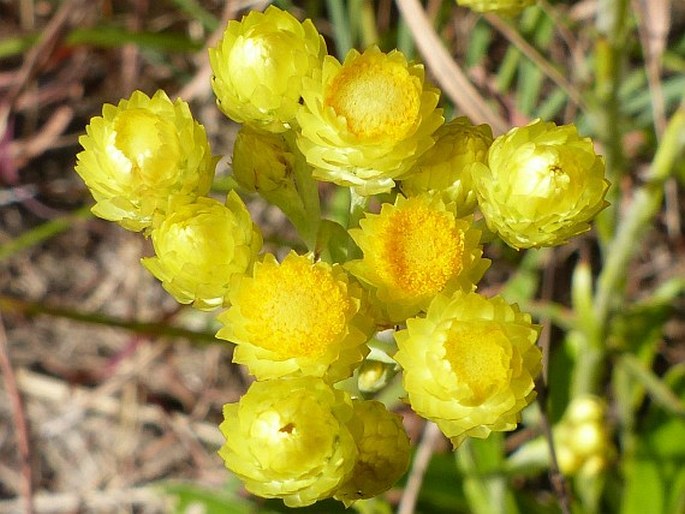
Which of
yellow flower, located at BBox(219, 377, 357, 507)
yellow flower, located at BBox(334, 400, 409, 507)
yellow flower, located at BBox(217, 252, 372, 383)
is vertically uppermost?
yellow flower, located at BBox(217, 252, 372, 383)

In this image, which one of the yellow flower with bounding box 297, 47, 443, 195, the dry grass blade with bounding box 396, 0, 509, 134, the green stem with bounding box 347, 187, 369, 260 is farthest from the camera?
the dry grass blade with bounding box 396, 0, 509, 134

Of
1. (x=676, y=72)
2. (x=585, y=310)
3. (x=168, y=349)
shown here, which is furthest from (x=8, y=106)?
(x=676, y=72)

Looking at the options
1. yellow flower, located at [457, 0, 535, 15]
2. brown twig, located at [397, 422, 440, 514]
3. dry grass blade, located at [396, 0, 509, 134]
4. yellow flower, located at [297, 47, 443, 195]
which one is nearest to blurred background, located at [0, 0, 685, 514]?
dry grass blade, located at [396, 0, 509, 134]

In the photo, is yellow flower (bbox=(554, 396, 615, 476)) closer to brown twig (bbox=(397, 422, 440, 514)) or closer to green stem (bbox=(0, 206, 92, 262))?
brown twig (bbox=(397, 422, 440, 514))

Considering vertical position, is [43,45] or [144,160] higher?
[144,160]

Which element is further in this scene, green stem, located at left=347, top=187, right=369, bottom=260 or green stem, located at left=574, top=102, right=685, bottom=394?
green stem, located at left=574, top=102, right=685, bottom=394

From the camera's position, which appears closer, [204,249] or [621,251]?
[204,249]

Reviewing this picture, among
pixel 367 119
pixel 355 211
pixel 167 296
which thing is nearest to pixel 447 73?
pixel 355 211

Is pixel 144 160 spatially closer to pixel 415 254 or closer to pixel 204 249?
pixel 204 249
